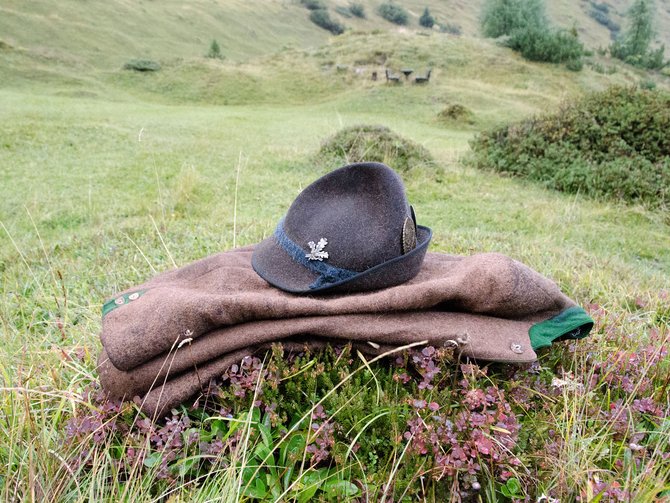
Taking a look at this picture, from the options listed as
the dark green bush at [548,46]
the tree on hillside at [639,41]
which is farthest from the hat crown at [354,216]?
the tree on hillside at [639,41]

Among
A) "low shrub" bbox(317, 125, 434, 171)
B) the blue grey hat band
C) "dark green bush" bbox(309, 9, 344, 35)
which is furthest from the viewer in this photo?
"dark green bush" bbox(309, 9, 344, 35)

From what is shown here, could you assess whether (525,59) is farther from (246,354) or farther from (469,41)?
(246,354)

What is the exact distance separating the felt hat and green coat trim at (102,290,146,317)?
542mm

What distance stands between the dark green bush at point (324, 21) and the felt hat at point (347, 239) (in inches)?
2554

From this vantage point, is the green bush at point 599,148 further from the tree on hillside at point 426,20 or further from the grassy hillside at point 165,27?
the tree on hillside at point 426,20

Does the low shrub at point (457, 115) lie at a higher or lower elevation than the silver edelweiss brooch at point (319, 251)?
lower

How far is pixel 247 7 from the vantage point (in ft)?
181

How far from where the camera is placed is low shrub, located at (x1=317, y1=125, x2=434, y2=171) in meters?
8.02

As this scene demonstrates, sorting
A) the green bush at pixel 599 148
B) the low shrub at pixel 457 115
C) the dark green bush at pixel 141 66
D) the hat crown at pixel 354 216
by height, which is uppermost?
the hat crown at pixel 354 216

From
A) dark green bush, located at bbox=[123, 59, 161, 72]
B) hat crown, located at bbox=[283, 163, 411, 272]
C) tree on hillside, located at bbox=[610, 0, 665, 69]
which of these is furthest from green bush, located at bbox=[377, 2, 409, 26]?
hat crown, located at bbox=[283, 163, 411, 272]

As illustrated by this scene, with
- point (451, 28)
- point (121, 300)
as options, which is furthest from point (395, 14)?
point (121, 300)

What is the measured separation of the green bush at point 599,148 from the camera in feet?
22.8

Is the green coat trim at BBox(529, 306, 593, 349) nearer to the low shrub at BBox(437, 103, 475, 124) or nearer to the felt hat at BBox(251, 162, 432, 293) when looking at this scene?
the felt hat at BBox(251, 162, 432, 293)

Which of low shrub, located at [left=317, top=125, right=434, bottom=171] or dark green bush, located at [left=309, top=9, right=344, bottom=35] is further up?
dark green bush, located at [left=309, top=9, right=344, bottom=35]
